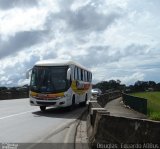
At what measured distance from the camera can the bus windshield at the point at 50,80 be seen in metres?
27.9

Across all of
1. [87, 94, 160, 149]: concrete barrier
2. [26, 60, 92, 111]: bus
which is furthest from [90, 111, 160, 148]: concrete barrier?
[26, 60, 92, 111]: bus

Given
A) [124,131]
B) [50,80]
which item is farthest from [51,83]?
[124,131]

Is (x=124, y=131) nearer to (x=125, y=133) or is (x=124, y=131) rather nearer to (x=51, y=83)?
(x=125, y=133)

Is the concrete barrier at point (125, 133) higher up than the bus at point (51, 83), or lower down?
lower down

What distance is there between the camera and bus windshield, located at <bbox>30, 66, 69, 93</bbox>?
27875mm

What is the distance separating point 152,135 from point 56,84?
17.5 m

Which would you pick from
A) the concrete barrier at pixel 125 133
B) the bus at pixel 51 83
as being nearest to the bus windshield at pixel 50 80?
the bus at pixel 51 83

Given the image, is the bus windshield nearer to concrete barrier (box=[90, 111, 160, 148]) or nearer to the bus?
the bus

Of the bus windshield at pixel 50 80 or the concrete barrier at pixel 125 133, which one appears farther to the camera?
the bus windshield at pixel 50 80

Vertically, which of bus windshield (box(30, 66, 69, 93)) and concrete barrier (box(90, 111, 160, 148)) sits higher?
bus windshield (box(30, 66, 69, 93))

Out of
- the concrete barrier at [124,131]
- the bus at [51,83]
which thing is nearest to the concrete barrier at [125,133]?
the concrete barrier at [124,131]

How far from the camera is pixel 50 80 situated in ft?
91.7

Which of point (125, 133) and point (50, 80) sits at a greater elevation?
point (50, 80)

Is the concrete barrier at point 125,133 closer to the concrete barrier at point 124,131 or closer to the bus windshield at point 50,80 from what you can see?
the concrete barrier at point 124,131
